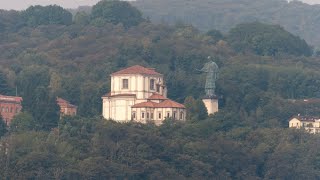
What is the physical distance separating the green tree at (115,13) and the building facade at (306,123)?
43.2 meters

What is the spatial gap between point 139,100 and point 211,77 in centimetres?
1070

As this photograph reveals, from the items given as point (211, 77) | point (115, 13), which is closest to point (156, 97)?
point (211, 77)

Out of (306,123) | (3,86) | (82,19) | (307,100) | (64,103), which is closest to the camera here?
(306,123)

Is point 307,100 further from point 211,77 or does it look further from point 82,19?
point 82,19

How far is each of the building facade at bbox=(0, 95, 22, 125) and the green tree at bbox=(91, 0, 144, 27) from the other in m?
40.8

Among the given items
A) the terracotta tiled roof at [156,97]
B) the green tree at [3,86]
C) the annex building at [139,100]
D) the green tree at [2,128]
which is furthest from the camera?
the green tree at [3,86]

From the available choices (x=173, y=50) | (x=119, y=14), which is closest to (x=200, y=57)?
(x=173, y=50)

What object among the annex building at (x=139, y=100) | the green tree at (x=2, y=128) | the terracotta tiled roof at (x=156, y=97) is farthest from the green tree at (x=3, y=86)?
the terracotta tiled roof at (x=156, y=97)

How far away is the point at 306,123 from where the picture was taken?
154500 mm

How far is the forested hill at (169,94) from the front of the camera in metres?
135

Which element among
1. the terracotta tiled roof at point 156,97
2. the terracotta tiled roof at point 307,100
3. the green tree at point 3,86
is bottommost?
the terracotta tiled roof at point 307,100

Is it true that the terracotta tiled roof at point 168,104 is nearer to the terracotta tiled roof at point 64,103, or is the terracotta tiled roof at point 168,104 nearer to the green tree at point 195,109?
the green tree at point 195,109

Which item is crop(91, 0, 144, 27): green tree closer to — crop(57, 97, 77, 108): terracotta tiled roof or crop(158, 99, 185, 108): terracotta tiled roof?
crop(57, 97, 77, 108): terracotta tiled roof

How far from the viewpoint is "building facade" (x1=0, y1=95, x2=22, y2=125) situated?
502 ft
